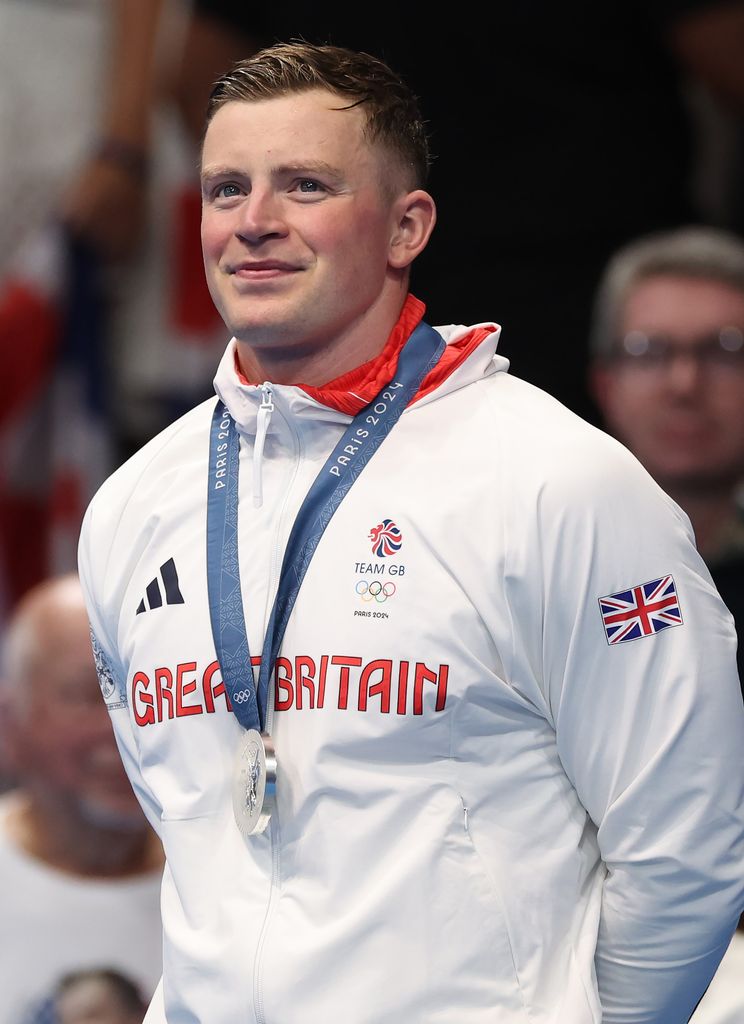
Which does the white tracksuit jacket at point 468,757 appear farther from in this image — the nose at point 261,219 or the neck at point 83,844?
the neck at point 83,844

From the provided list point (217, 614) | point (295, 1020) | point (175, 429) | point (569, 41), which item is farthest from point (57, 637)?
point (569, 41)

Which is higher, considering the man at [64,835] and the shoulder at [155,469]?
the shoulder at [155,469]

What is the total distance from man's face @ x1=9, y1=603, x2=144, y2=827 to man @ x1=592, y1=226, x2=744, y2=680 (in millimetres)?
1339

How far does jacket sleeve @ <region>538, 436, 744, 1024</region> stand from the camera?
2.04 m

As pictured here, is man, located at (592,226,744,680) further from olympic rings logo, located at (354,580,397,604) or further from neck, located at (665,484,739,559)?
olympic rings logo, located at (354,580,397,604)

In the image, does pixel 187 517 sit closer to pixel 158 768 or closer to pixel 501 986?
pixel 158 768

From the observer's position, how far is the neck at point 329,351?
219 centimetres

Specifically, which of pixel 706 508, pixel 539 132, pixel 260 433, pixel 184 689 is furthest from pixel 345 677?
pixel 539 132

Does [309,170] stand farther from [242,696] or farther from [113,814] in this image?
[113,814]

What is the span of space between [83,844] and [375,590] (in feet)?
5.17

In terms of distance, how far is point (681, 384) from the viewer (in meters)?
3.67

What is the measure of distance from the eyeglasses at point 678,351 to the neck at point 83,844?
1546 mm

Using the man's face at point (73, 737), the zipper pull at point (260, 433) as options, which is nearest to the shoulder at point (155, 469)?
the zipper pull at point (260, 433)

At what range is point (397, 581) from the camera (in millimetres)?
2055
